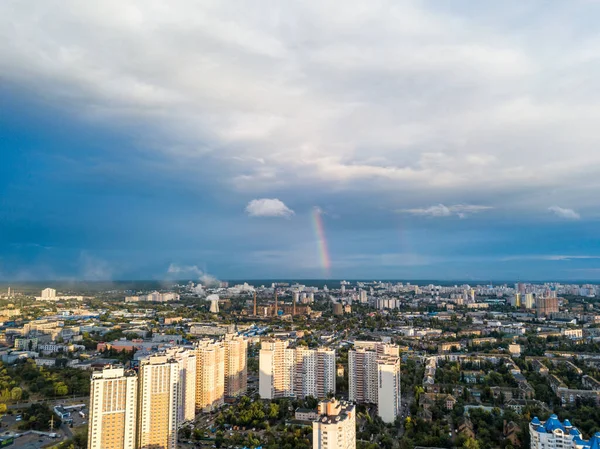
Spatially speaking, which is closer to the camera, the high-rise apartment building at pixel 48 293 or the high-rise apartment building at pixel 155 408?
the high-rise apartment building at pixel 155 408

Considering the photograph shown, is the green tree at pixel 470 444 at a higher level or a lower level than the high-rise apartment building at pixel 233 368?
lower

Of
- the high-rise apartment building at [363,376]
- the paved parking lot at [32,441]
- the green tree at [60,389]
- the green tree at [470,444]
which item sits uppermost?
the high-rise apartment building at [363,376]

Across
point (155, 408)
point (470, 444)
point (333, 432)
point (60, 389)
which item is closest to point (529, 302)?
point (470, 444)

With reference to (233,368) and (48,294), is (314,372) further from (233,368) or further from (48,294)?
(48,294)

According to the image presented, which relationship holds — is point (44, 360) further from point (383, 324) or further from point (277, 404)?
point (383, 324)

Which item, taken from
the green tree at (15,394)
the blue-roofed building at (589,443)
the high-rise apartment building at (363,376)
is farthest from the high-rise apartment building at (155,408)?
the blue-roofed building at (589,443)

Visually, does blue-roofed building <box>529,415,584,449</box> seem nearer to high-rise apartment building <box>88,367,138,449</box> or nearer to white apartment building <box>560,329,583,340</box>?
high-rise apartment building <box>88,367,138,449</box>

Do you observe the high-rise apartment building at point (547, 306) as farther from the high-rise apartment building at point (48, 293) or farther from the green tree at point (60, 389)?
the high-rise apartment building at point (48, 293)
